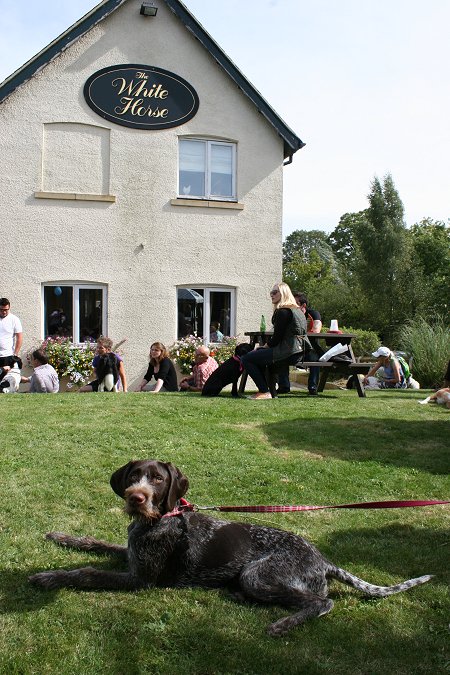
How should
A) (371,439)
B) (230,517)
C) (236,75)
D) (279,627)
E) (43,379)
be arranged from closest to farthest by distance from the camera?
(279,627) → (230,517) → (371,439) → (43,379) → (236,75)

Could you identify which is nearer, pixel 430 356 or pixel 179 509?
pixel 179 509

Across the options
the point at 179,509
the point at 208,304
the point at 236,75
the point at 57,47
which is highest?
the point at 57,47

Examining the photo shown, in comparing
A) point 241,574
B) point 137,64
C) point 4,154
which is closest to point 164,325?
point 4,154

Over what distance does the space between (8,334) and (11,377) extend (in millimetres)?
839

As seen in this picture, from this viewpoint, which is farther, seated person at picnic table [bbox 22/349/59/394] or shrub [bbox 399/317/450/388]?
shrub [bbox 399/317/450/388]

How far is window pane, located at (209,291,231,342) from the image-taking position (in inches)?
602

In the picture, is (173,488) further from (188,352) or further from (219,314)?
(219,314)

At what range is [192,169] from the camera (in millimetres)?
15336

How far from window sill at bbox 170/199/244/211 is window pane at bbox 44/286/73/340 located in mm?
3165

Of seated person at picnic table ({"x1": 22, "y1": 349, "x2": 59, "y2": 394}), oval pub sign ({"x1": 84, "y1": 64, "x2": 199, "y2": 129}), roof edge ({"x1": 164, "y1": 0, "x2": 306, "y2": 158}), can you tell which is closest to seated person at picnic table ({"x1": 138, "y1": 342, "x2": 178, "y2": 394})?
seated person at picnic table ({"x1": 22, "y1": 349, "x2": 59, "y2": 394})

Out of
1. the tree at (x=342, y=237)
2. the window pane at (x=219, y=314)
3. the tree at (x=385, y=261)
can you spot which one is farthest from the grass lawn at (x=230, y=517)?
the tree at (x=342, y=237)

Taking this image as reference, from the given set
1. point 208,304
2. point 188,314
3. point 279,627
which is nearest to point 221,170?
point 208,304

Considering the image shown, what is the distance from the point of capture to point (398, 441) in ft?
25.9

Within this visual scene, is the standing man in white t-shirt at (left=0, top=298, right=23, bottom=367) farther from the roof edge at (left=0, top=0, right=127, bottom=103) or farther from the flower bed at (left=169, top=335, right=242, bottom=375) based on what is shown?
the roof edge at (left=0, top=0, right=127, bottom=103)
